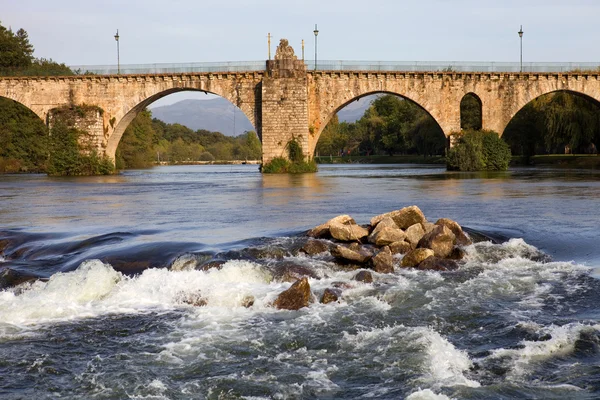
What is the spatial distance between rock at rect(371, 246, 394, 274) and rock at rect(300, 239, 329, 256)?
4.65 feet

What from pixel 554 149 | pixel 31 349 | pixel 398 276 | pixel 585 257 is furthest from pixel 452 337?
pixel 554 149

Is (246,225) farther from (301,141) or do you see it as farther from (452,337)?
(301,141)

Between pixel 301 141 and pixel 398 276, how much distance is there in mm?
34010

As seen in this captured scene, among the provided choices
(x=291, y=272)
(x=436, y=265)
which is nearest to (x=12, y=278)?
(x=291, y=272)

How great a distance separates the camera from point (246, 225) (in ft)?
57.7

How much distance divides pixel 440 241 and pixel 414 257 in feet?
2.90

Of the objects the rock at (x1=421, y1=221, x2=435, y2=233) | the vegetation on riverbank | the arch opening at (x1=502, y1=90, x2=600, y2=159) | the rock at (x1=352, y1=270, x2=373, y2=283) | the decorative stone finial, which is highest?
the decorative stone finial

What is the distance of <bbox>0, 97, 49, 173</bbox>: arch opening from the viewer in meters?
59.2

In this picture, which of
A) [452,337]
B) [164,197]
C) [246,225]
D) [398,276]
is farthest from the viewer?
[164,197]

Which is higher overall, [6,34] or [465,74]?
[6,34]

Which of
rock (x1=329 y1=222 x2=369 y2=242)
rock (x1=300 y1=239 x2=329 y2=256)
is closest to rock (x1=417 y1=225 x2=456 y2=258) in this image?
rock (x1=329 y1=222 x2=369 y2=242)

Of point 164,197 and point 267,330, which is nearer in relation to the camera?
point 267,330

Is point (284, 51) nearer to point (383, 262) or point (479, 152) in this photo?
point (479, 152)

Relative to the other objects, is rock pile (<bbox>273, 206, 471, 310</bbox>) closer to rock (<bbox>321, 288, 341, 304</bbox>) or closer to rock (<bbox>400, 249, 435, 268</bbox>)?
rock (<bbox>400, 249, 435, 268</bbox>)
